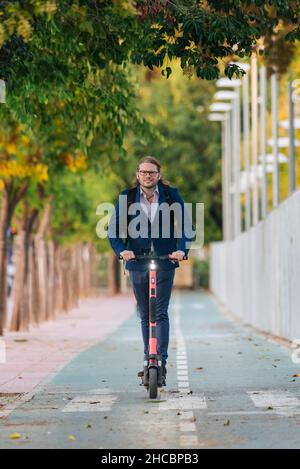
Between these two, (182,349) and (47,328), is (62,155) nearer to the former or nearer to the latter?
Answer: (182,349)

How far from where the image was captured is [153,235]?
13688 millimetres

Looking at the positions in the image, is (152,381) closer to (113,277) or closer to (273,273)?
(273,273)

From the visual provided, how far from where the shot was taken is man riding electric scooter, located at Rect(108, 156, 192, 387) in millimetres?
13609

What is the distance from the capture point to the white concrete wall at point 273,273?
22953mm

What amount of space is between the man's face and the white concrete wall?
8.70 meters

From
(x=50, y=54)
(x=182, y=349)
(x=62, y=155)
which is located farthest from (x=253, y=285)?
(x=50, y=54)

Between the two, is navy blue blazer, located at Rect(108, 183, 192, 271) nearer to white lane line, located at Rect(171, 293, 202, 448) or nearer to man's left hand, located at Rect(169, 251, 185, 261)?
man's left hand, located at Rect(169, 251, 185, 261)

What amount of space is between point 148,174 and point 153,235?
1.92 ft

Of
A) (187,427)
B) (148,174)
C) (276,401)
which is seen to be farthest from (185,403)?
(148,174)

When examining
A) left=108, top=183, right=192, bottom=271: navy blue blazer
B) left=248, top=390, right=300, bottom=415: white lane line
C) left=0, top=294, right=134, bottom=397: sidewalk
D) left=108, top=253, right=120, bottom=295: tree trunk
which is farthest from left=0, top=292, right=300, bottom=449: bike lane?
left=108, top=253, right=120, bottom=295: tree trunk

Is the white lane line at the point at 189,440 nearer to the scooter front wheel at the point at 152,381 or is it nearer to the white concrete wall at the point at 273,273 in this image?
the scooter front wheel at the point at 152,381

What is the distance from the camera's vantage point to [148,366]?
1323 cm

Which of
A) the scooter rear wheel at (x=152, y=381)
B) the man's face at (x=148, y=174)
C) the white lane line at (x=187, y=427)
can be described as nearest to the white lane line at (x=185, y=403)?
the scooter rear wheel at (x=152, y=381)

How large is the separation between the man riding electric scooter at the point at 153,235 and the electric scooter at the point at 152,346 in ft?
0.37
